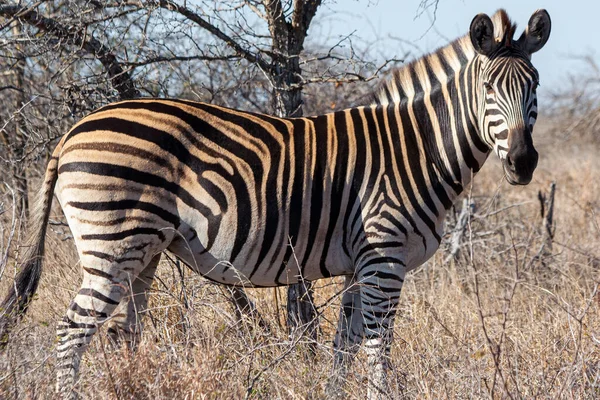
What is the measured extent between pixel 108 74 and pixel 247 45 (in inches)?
42.7

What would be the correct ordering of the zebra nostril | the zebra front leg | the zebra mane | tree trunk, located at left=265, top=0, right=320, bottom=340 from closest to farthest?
the zebra front leg < the zebra nostril < the zebra mane < tree trunk, located at left=265, top=0, right=320, bottom=340

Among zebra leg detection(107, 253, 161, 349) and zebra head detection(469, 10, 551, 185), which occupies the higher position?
zebra head detection(469, 10, 551, 185)

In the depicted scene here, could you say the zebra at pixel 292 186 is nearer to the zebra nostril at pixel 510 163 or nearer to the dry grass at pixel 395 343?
the zebra nostril at pixel 510 163

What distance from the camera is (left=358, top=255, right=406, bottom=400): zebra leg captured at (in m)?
4.39

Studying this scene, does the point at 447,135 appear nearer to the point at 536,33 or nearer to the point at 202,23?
the point at 536,33

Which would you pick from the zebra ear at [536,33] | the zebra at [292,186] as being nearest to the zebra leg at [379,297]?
the zebra at [292,186]

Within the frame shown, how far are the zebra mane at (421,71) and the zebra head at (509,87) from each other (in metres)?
0.19

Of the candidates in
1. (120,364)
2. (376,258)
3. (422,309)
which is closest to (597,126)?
(422,309)

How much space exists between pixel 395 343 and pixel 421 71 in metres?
1.85

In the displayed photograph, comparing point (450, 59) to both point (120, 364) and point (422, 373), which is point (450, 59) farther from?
point (120, 364)

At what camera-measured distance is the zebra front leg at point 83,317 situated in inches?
159

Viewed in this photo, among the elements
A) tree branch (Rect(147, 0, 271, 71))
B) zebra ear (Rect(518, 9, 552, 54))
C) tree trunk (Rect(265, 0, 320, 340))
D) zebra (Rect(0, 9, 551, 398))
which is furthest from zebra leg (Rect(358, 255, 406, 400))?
tree branch (Rect(147, 0, 271, 71))

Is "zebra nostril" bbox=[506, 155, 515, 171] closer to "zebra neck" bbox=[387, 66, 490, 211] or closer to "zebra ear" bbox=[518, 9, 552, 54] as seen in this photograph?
"zebra neck" bbox=[387, 66, 490, 211]

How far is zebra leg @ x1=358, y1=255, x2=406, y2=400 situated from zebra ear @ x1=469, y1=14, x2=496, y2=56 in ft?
4.62
